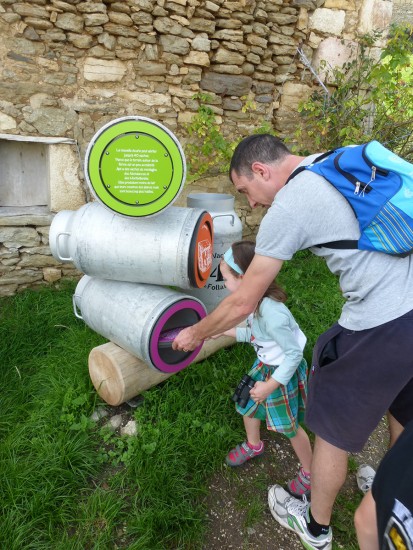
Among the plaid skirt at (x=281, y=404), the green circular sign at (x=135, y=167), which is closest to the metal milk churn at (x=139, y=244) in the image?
the green circular sign at (x=135, y=167)

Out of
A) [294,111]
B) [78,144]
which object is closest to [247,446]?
[78,144]

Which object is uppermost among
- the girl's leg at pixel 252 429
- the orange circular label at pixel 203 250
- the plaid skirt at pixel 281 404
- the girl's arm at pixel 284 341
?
the orange circular label at pixel 203 250

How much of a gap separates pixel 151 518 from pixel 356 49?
16.5ft

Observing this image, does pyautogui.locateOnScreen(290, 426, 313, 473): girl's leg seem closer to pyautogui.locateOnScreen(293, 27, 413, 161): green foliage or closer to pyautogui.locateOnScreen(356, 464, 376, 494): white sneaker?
pyautogui.locateOnScreen(356, 464, 376, 494): white sneaker

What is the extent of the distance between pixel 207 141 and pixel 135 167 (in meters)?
2.22

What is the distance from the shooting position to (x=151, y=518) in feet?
6.20

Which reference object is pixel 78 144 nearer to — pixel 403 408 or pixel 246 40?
pixel 246 40

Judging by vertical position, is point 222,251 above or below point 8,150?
below

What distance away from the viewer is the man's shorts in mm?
1514

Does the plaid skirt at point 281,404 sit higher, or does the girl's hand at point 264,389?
the girl's hand at point 264,389

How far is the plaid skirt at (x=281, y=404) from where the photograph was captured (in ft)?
6.70

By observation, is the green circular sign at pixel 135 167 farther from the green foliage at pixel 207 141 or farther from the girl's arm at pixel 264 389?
the green foliage at pixel 207 141

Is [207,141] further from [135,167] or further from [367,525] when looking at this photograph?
[367,525]

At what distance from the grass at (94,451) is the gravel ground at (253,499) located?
44 mm
